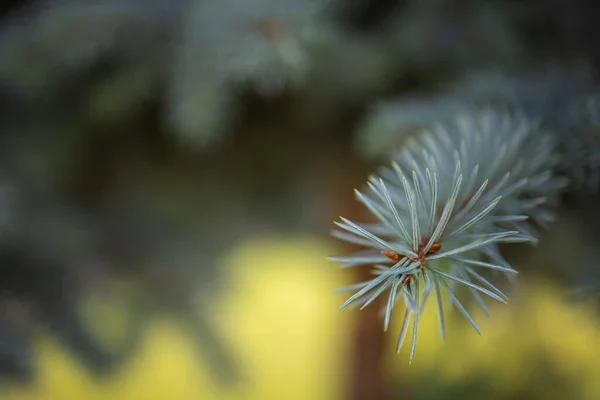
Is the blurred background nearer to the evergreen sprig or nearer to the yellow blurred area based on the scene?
the yellow blurred area

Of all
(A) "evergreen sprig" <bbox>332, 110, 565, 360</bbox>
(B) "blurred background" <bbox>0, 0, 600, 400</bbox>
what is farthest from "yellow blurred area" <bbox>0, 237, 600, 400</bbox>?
(A) "evergreen sprig" <bbox>332, 110, 565, 360</bbox>

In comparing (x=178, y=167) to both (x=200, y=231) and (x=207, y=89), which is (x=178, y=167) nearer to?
(x=200, y=231)

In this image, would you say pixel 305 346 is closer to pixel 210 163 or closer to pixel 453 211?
pixel 210 163

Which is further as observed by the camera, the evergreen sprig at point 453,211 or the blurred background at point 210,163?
the blurred background at point 210,163

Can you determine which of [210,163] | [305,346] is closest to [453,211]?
[210,163]

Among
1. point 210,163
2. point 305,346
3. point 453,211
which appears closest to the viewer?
point 453,211

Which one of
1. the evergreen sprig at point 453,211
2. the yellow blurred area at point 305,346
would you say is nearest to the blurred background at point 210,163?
the yellow blurred area at point 305,346

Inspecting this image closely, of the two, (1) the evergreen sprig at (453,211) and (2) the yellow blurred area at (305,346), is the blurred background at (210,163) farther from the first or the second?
(1) the evergreen sprig at (453,211)


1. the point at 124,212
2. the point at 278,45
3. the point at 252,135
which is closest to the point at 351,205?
the point at 252,135
